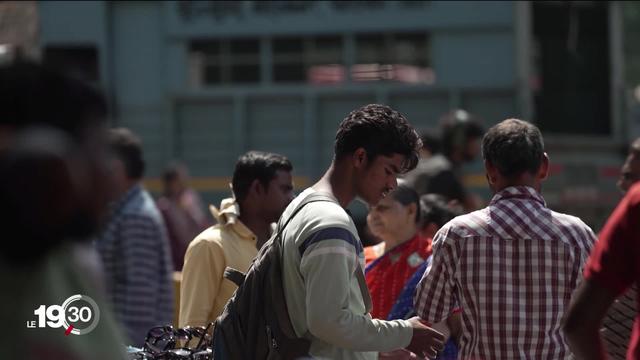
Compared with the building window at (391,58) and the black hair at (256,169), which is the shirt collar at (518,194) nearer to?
the black hair at (256,169)

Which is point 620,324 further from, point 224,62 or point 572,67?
point 572,67

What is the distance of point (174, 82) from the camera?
34.1 feet

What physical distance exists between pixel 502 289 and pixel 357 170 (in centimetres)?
59

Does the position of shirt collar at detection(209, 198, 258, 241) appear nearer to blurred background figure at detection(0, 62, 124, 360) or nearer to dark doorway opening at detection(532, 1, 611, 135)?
blurred background figure at detection(0, 62, 124, 360)

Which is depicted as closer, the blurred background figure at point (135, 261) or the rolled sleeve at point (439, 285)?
the rolled sleeve at point (439, 285)

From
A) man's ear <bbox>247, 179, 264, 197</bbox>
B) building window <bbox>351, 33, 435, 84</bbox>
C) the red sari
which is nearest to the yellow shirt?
man's ear <bbox>247, 179, 264, 197</bbox>

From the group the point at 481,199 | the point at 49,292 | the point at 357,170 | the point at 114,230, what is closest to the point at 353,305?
the point at 357,170

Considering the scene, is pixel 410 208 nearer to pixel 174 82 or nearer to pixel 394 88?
pixel 394 88

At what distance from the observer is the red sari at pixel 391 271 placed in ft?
14.4

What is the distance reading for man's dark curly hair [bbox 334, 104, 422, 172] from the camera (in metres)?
3.27

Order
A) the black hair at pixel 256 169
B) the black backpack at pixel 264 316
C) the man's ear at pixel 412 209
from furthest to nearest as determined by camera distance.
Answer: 1. the man's ear at pixel 412 209
2. the black hair at pixel 256 169
3. the black backpack at pixel 264 316

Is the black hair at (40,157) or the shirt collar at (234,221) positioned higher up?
the black hair at (40,157)

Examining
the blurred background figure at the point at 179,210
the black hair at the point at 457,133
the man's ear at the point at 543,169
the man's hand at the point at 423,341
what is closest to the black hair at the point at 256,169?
the man's ear at the point at 543,169

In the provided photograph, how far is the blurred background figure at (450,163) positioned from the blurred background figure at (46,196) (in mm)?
4700
